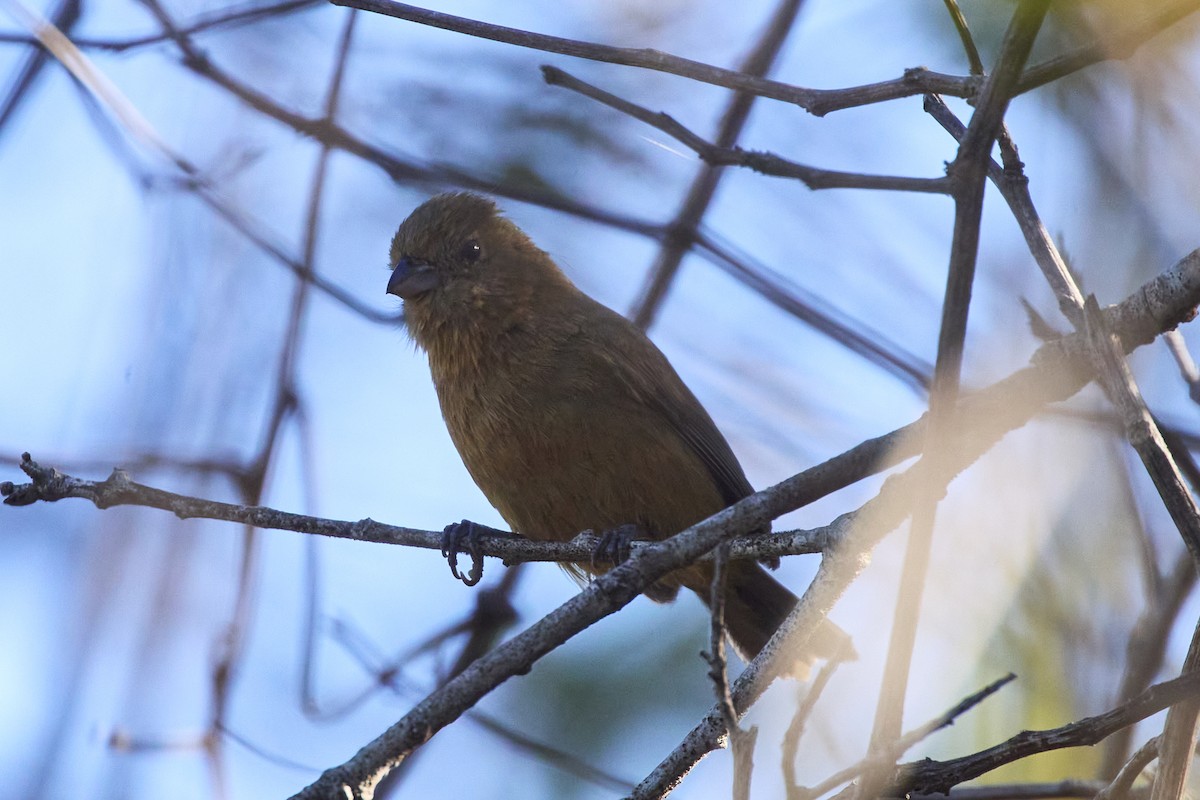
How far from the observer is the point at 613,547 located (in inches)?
164

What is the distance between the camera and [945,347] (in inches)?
67.3

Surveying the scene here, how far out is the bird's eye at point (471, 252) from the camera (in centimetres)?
518

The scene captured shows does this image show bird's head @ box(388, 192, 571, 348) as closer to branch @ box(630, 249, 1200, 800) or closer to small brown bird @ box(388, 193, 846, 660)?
small brown bird @ box(388, 193, 846, 660)

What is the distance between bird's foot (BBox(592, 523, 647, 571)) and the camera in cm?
408

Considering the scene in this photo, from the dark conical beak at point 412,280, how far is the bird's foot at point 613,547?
4.80ft

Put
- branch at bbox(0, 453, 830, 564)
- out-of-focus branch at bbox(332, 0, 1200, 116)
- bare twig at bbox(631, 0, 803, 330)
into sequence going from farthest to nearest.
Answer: bare twig at bbox(631, 0, 803, 330)
branch at bbox(0, 453, 830, 564)
out-of-focus branch at bbox(332, 0, 1200, 116)

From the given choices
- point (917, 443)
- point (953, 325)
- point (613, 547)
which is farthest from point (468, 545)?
point (953, 325)

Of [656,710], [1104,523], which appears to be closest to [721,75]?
[1104,523]

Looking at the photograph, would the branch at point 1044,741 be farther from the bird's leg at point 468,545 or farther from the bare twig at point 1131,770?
the bird's leg at point 468,545

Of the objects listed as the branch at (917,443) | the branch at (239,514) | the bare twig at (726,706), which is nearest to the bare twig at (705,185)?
the branch at (239,514)

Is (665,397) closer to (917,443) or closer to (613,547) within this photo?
(613,547)

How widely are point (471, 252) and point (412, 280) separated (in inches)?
11.8

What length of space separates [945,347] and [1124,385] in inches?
28.7

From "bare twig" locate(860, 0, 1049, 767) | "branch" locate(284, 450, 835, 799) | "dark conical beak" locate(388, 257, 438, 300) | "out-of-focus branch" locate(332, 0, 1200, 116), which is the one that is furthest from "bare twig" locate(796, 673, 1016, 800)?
"dark conical beak" locate(388, 257, 438, 300)
